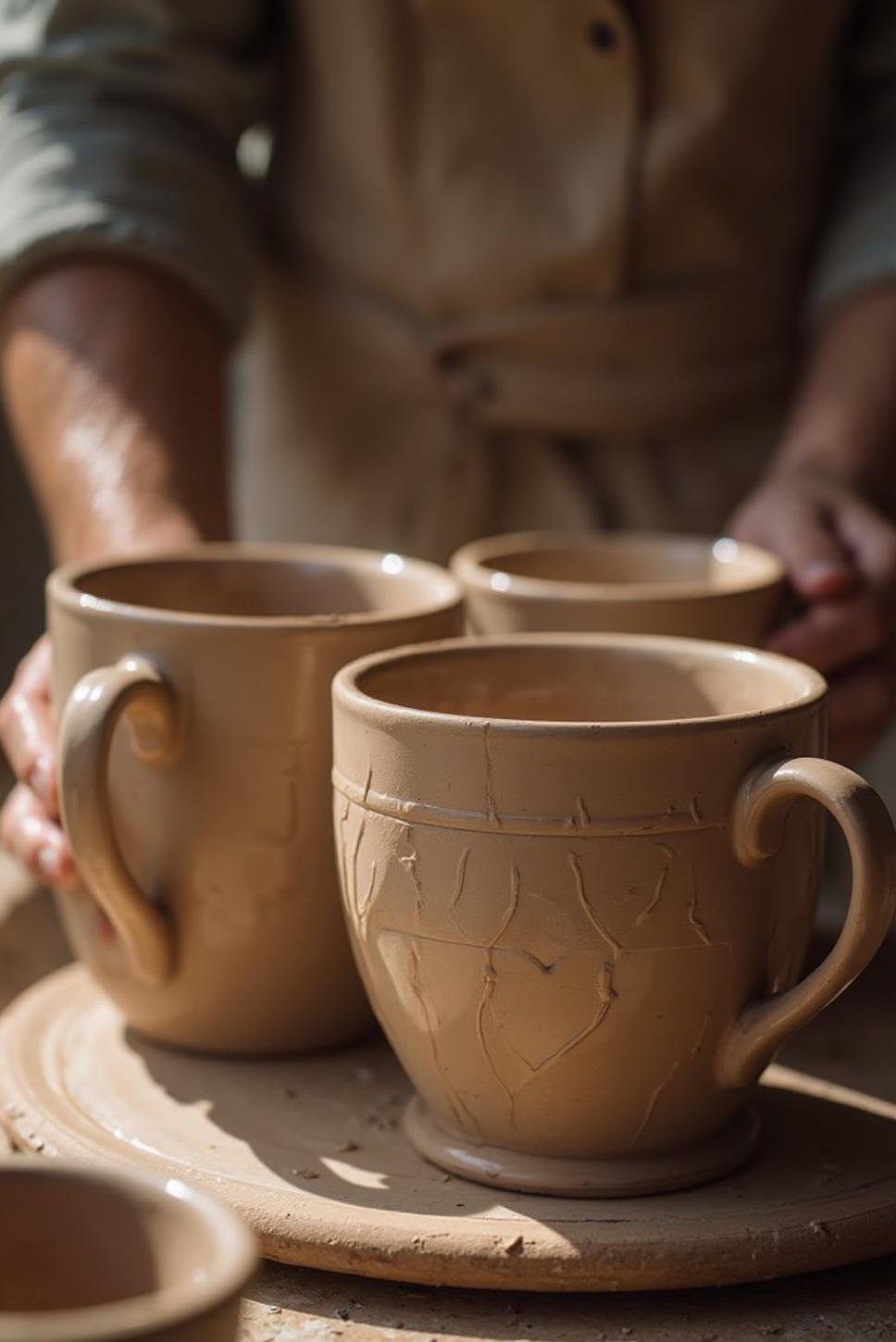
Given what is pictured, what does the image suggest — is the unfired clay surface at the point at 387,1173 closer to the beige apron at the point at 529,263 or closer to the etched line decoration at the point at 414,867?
the etched line decoration at the point at 414,867

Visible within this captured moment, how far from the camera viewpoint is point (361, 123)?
118 centimetres

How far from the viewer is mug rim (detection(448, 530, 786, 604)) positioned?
2.67 feet

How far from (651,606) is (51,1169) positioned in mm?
→ 452

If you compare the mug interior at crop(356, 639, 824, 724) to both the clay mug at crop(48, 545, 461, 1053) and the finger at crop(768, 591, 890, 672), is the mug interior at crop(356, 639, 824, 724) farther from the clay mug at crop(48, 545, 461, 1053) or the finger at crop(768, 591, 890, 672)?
the finger at crop(768, 591, 890, 672)

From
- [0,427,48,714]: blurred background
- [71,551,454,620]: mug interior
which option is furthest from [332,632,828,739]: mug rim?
[0,427,48,714]: blurred background

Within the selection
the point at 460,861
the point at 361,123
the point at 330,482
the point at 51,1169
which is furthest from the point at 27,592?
the point at 51,1169

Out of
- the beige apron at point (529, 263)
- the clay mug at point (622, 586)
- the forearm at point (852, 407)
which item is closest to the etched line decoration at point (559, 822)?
the clay mug at point (622, 586)

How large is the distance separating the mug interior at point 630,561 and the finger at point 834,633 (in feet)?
0.15

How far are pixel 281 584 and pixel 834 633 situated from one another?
31 centimetres

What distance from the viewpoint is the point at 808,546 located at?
0.97m

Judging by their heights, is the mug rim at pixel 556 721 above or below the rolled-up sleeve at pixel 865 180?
below

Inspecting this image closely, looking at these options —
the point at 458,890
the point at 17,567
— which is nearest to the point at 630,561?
the point at 458,890

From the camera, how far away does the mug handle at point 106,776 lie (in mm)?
646

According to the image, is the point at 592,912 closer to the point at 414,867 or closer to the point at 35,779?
the point at 414,867
